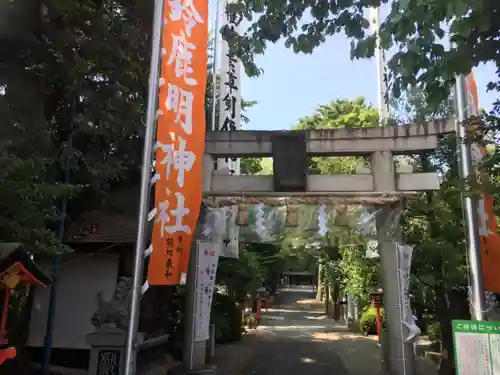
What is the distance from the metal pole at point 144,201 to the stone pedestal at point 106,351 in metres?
2.30

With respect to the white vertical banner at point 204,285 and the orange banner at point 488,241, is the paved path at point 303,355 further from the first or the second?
the orange banner at point 488,241

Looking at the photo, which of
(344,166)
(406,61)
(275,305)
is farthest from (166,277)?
(275,305)

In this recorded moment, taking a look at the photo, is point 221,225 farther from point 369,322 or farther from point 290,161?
point 369,322

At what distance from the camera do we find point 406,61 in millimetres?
4852

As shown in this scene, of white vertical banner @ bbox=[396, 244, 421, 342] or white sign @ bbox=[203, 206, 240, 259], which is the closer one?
white vertical banner @ bbox=[396, 244, 421, 342]

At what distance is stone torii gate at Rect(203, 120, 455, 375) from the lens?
11.0m

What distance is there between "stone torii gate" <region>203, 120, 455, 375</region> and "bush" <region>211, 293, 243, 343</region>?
6.48m

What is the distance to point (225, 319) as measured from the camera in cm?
1688

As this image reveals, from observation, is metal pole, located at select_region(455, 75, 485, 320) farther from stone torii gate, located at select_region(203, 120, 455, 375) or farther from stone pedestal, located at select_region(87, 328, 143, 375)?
stone pedestal, located at select_region(87, 328, 143, 375)

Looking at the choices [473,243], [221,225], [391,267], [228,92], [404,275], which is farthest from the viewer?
[228,92]

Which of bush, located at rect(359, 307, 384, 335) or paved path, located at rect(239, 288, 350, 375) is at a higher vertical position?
bush, located at rect(359, 307, 384, 335)

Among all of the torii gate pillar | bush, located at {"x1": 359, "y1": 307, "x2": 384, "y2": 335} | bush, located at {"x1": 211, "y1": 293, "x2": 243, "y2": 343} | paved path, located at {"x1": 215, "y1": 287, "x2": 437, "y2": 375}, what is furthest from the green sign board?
bush, located at {"x1": 359, "y1": 307, "x2": 384, "y2": 335}

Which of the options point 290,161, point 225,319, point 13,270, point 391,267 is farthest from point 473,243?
point 225,319

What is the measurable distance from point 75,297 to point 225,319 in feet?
22.6
